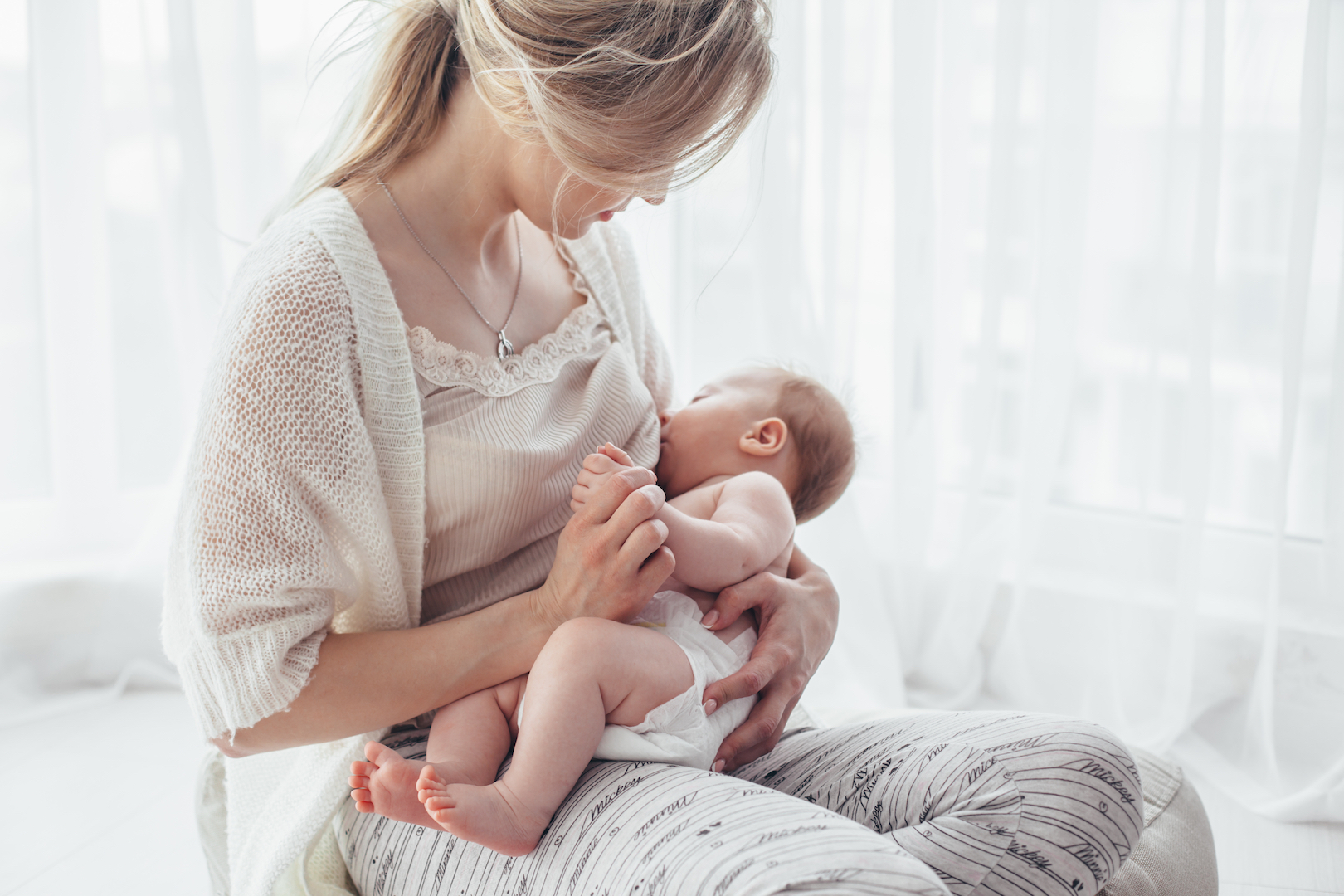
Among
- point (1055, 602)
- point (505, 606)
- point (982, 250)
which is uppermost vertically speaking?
point (982, 250)

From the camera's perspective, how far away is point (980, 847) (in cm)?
97

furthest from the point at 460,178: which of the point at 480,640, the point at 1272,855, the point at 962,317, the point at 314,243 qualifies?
the point at 1272,855

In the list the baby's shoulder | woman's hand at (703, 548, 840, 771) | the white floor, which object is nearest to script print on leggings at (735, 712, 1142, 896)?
woman's hand at (703, 548, 840, 771)

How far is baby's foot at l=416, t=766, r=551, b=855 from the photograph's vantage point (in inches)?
33.8

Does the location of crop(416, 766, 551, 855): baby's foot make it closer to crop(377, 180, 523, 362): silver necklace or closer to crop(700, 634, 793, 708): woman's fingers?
crop(700, 634, 793, 708): woman's fingers

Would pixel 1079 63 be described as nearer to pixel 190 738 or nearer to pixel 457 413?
pixel 457 413

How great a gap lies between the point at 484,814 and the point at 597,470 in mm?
360

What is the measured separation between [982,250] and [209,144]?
1737mm

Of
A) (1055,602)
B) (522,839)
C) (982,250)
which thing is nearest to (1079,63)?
(982,250)

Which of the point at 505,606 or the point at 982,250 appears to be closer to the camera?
the point at 505,606

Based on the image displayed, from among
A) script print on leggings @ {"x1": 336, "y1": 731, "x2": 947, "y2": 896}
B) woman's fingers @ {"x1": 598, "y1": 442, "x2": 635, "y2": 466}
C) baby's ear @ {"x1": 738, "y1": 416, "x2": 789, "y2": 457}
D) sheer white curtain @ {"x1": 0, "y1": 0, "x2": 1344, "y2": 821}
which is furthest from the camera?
sheer white curtain @ {"x1": 0, "y1": 0, "x2": 1344, "y2": 821}

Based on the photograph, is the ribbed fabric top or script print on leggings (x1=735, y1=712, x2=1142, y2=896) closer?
script print on leggings (x1=735, y1=712, x2=1142, y2=896)

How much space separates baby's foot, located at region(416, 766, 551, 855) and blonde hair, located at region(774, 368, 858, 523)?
0.64 metres

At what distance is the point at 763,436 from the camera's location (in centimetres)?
139
